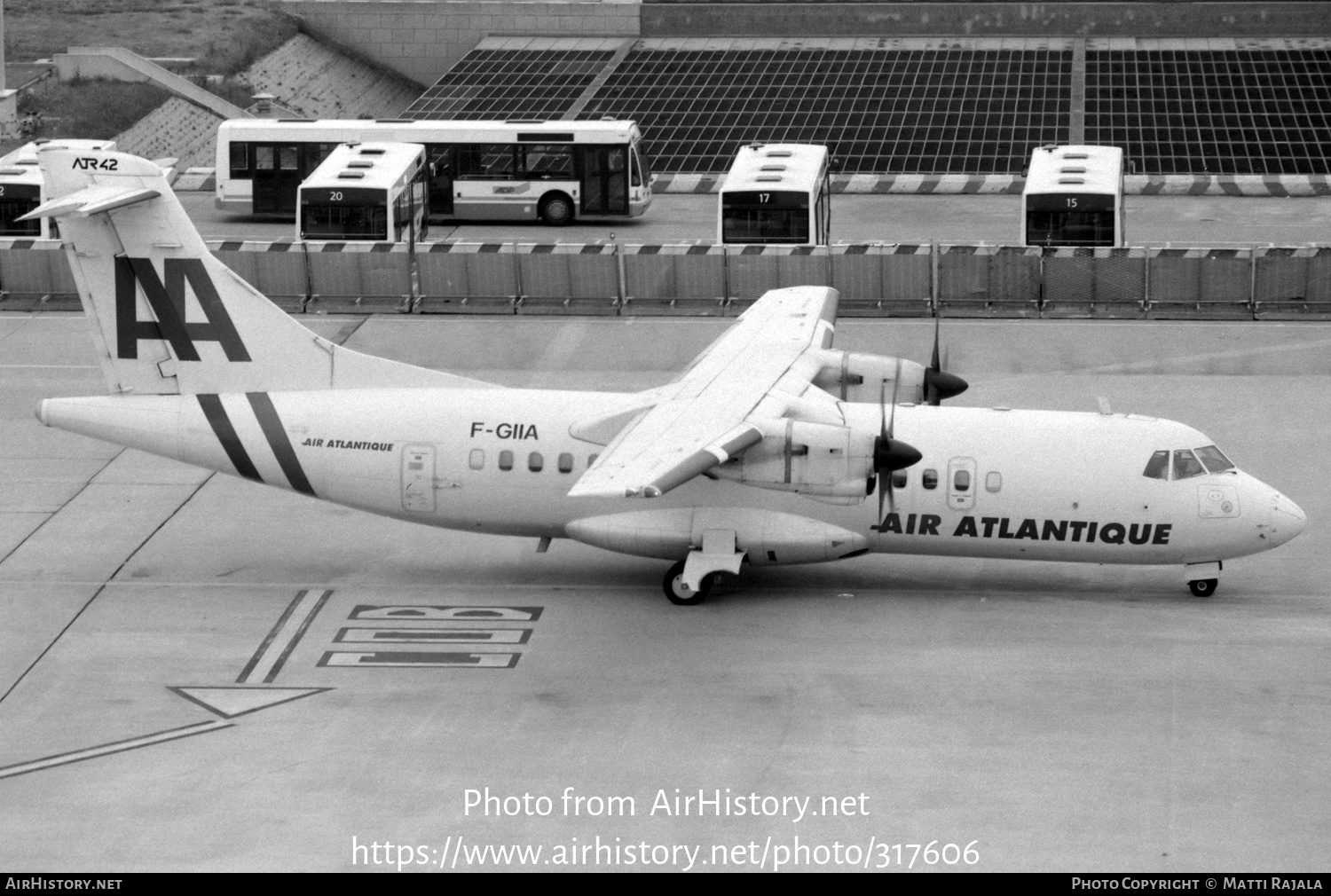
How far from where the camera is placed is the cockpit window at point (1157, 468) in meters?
26.9

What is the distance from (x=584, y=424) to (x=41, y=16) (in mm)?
66010

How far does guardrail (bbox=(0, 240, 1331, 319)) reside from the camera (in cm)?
4497

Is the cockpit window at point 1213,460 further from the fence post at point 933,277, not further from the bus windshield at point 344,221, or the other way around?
the bus windshield at point 344,221

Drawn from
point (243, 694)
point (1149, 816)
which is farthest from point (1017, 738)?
point (243, 694)

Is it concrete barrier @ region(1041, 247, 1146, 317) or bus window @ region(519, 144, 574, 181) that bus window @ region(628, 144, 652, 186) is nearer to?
bus window @ region(519, 144, 574, 181)

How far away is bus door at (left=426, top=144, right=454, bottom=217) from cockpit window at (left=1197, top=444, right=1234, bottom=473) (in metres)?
33.9

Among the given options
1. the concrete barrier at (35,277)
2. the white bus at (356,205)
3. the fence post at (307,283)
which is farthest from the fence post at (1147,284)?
the concrete barrier at (35,277)

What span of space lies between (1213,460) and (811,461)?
6465 mm

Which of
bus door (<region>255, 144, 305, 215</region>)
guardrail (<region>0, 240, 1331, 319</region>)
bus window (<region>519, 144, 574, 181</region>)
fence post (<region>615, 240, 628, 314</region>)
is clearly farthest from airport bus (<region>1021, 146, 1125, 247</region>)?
bus door (<region>255, 144, 305, 215</region>)

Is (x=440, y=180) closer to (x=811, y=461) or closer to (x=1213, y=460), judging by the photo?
(x=811, y=461)

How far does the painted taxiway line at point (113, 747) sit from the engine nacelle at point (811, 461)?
25.8 ft

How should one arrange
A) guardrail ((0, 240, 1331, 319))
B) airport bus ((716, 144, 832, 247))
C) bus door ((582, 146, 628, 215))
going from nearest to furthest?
guardrail ((0, 240, 1331, 319)) → airport bus ((716, 144, 832, 247)) → bus door ((582, 146, 628, 215))

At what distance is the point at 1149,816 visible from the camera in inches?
800

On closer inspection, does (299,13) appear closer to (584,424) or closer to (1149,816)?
(584,424)
